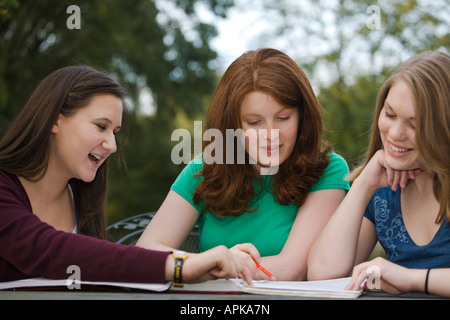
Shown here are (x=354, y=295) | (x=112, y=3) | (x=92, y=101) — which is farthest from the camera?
(x=112, y=3)

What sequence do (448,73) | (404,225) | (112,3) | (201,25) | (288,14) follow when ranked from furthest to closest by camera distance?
(288,14), (201,25), (112,3), (404,225), (448,73)

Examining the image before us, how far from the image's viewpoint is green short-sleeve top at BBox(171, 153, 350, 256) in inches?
82.9

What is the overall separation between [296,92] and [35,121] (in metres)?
1.01

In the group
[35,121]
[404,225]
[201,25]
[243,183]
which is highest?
[201,25]

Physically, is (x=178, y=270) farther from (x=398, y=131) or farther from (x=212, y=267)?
(x=398, y=131)

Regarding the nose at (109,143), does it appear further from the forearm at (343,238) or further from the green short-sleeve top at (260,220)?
the forearm at (343,238)

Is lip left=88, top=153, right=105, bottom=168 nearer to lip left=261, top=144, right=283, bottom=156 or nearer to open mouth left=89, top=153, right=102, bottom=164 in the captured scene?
open mouth left=89, top=153, right=102, bottom=164

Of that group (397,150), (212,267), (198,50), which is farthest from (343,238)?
(198,50)

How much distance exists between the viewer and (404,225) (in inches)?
70.4

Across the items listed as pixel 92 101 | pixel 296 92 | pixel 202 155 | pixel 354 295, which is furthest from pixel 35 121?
pixel 354 295

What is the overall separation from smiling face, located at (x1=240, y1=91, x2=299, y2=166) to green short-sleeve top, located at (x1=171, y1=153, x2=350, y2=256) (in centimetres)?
21

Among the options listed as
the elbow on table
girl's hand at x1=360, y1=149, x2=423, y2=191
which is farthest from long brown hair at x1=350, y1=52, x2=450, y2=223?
the elbow on table

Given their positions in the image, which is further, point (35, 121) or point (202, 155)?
point (202, 155)
